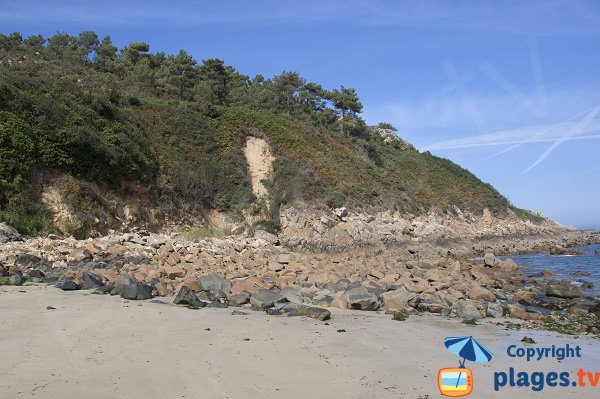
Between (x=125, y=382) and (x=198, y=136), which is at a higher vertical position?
(x=198, y=136)

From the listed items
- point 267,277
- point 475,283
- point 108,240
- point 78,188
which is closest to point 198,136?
point 78,188

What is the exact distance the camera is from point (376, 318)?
360 inches

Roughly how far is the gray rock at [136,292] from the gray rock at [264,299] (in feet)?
7.23

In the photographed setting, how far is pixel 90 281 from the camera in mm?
10992

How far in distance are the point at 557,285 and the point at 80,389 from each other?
46.0 feet

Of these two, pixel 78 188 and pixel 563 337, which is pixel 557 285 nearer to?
pixel 563 337

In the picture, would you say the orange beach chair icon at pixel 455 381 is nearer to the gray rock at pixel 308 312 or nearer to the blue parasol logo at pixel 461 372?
the blue parasol logo at pixel 461 372

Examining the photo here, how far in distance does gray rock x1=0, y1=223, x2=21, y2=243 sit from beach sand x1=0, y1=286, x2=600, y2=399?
23.7 feet

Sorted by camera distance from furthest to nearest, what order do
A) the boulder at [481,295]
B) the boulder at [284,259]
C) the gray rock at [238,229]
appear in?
1. the gray rock at [238,229]
2. the boulder at [284,259]
3. the boulder at [481,295]

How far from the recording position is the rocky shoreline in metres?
10.1

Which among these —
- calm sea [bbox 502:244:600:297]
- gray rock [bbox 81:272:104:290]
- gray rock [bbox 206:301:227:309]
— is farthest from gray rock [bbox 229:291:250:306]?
calm sea [bbox 502:244:600:297]

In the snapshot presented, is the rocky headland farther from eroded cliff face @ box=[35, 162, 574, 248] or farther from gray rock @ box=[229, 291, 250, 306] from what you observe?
eroded cliff face @ box=[35, 162, 574, 248]

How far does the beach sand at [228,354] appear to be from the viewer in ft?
15.8

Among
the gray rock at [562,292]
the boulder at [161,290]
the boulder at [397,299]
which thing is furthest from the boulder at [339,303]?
the gray rock at [562,292]
